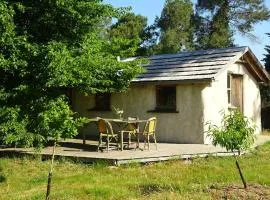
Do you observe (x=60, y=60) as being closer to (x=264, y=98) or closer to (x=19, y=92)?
(x=19, y=92)

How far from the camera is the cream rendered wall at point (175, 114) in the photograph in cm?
1873

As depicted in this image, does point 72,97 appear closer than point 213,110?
No

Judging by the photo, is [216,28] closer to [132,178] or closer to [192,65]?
[192,65]

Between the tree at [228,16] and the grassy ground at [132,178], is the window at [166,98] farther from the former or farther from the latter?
the tree at [228,16]

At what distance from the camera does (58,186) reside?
11.4 m

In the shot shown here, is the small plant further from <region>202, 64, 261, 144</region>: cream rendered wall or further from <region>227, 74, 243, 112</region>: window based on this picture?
<region>227, 74, 243, 112</region>: window

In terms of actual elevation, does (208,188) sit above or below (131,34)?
below

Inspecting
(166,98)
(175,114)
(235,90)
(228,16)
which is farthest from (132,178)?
(228,16)

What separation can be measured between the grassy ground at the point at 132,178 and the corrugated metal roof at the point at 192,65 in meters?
4.37

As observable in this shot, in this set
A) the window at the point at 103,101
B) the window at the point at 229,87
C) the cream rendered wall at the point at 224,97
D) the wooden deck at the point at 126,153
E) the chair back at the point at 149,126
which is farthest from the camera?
the window at the point at 103,101

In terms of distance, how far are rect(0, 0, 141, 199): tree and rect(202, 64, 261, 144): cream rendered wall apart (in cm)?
416

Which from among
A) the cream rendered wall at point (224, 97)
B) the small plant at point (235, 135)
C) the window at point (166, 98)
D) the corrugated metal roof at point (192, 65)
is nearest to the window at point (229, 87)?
the cream rendered wall at point (224, 97)

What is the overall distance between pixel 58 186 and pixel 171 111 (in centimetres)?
881

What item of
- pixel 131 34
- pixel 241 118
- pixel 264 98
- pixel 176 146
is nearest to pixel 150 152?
pixel 176 146
